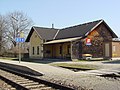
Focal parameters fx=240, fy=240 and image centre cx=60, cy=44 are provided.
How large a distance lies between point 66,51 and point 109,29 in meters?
7.61

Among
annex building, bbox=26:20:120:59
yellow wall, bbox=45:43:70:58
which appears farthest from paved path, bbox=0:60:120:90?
yellow wall, bbox=45:43:70:58

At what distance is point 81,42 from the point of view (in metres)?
33.9

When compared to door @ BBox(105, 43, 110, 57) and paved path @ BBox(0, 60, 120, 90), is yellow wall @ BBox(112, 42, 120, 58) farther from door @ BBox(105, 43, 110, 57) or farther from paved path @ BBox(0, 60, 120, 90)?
paved path @ BBox(0, 60, 120, 90)

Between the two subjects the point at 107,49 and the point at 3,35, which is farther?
the point at 3,35

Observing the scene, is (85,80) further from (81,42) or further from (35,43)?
(35,43)

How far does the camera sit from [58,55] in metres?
39.2

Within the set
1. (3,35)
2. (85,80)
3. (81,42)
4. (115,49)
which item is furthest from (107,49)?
(3,35)

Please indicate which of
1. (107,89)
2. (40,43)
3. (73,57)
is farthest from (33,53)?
(107,89)

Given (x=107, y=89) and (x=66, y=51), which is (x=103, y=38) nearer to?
(x=66, y=51)

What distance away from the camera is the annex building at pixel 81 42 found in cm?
3394

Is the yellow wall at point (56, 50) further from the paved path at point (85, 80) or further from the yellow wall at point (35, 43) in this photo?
the paved path at point (85, 80)

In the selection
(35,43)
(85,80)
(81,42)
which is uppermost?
(35,43)

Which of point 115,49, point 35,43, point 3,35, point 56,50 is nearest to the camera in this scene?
point 115,49

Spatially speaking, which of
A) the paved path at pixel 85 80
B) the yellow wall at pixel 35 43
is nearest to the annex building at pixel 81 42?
the yellow wall at pixel 35 43
